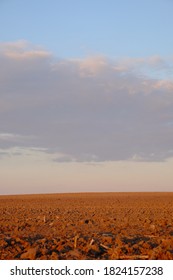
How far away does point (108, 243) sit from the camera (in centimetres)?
971

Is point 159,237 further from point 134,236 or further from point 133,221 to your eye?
point 133,221

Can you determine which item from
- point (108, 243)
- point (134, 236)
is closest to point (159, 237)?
point (134, 236)

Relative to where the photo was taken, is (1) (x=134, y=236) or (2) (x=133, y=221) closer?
(1) (x=134, y=236)

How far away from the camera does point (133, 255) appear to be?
859cm
